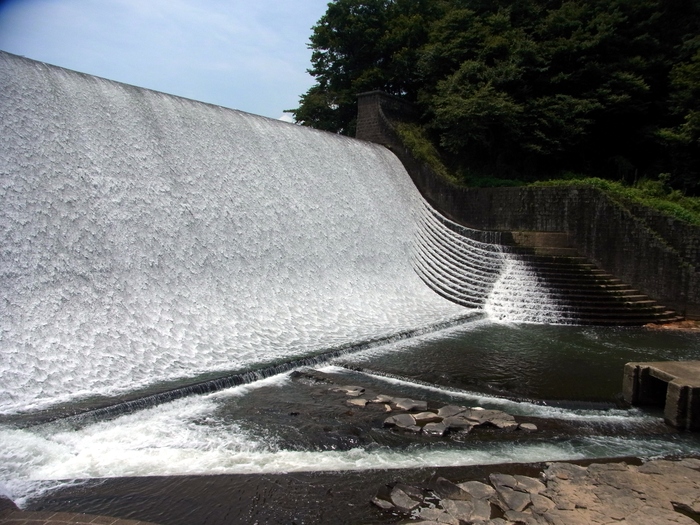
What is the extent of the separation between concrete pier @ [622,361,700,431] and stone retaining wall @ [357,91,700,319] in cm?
502

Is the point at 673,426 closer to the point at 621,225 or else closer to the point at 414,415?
the point at 414,415

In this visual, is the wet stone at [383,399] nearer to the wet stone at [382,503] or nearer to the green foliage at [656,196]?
the wet stone at [382,503]

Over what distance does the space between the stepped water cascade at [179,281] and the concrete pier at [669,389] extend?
369 millimetres

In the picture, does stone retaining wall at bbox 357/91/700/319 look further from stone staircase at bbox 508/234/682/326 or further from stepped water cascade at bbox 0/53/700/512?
stepped water cascade at bbox 0/53/700/512

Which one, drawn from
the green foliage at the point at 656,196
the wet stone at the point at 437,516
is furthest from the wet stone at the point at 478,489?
the green foliage at the point at 656,196

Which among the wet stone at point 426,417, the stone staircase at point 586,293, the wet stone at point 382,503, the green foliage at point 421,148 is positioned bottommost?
the wet stone at point 382,503

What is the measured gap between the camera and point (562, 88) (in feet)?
52.0

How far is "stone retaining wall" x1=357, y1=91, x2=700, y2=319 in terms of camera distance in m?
9.95

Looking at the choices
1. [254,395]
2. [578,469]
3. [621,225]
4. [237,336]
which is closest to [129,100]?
[237,336]

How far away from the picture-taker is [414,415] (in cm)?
504

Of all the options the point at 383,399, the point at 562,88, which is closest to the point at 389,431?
the point at 383,399

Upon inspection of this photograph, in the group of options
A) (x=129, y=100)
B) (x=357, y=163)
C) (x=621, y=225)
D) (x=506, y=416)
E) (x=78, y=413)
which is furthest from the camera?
(x=357, y=163)

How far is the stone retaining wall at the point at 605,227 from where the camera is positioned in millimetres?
9953

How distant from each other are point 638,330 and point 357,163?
272 inches
